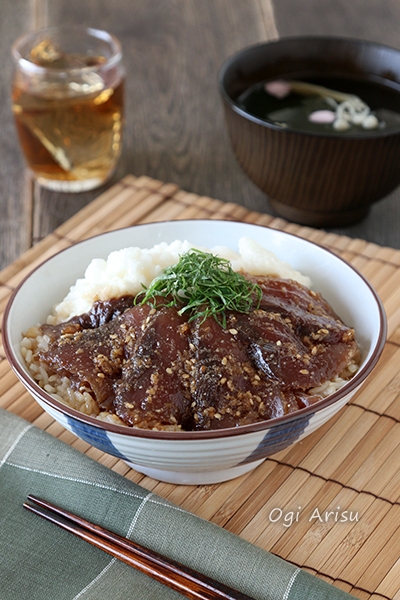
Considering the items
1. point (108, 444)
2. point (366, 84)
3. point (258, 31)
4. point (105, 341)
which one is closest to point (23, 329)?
point (105, 341)

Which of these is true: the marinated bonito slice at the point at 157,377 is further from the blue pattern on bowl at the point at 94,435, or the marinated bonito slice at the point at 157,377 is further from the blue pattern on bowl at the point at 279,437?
the blue pattern on bowl at the point at 279,437

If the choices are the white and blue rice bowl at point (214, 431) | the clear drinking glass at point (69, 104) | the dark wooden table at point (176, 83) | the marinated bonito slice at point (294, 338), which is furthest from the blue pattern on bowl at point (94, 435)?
the clear drinking glass at point (69, 104)

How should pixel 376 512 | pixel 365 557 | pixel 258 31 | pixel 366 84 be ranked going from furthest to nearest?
pixel 258 31 → pixel 366 84 → pixel 376 512 → pixel 365 557

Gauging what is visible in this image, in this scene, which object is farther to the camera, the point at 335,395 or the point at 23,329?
the point at 23,329

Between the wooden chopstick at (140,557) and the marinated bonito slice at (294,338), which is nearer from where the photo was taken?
the wooden chopstick at (140,557)

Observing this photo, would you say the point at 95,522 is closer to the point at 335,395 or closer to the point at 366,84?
the point at 335,395
